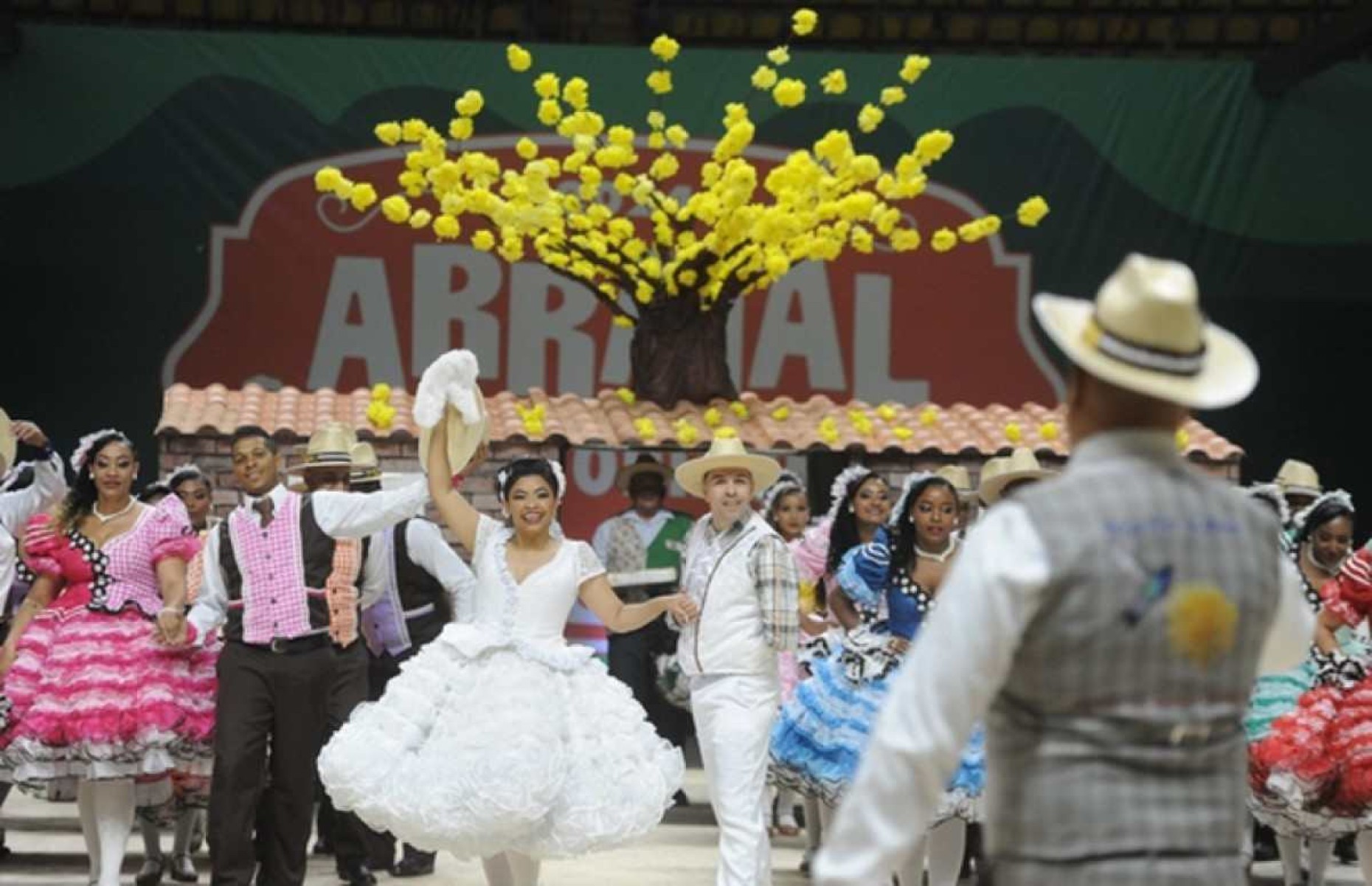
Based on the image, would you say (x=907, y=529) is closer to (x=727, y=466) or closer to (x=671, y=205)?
(x=727, y=466)

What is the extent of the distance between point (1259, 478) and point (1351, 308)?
1.33 m

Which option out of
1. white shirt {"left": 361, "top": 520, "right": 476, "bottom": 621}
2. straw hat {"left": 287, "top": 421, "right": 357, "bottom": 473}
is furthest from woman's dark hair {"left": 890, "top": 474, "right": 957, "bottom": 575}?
straw hat {"left": 287, "top": 421, "right": 357, "bottom": 473}

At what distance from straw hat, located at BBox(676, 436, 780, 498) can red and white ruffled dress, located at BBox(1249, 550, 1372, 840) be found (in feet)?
6.54

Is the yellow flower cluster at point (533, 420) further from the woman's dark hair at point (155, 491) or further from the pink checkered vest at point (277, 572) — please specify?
the pink checkered vest at point (277, 572)

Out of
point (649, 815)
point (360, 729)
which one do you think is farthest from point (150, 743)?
point (649, 815)

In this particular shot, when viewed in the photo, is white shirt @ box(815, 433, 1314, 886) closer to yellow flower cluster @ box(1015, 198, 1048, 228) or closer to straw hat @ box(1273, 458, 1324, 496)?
straw hat @ box(1273, 458, 1324, 496)

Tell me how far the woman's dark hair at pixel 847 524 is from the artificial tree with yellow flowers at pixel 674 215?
146 inches

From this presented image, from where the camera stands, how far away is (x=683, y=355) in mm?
14031

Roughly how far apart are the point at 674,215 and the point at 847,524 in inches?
165

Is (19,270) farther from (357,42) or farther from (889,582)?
(889,582)

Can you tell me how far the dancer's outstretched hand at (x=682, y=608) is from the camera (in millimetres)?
8133

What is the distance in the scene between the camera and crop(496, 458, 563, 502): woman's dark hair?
7.70 m

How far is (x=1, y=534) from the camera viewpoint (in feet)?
26.9

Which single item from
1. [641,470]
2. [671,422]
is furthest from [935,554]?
[671,422]
